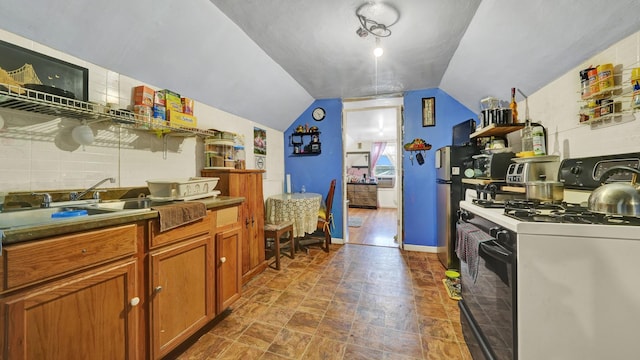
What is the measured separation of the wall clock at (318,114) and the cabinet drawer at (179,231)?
2.68 m

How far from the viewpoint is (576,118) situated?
1.48 m

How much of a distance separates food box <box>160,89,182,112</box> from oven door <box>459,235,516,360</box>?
2262mm

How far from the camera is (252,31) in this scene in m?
1.96

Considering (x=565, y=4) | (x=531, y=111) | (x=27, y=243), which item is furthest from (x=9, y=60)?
(x=531, y=111)

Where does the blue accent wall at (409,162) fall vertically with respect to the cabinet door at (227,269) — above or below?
above

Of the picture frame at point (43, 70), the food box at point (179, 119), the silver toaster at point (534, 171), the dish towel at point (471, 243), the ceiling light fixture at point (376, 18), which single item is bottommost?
the dish towel at point (471, 243)

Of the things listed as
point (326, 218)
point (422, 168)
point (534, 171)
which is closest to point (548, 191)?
point (534, 171)

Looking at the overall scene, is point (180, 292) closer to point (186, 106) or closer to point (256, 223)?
point (256, 223)

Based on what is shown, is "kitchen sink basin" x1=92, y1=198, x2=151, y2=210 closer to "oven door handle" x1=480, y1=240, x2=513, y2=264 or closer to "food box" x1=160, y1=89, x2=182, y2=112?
"food box" x1=160, y1=89, x2=182, y2=112

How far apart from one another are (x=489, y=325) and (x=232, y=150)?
8.12ft

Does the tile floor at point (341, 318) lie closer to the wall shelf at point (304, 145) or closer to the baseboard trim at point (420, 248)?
the baseboard trim at point (420, 248)

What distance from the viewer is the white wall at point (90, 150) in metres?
1.18

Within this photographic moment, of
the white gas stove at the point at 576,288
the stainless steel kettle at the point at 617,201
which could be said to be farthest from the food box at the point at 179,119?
the stainless steel kettle at the point at 617,201

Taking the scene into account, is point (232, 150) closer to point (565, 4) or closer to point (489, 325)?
point (489, 325)
